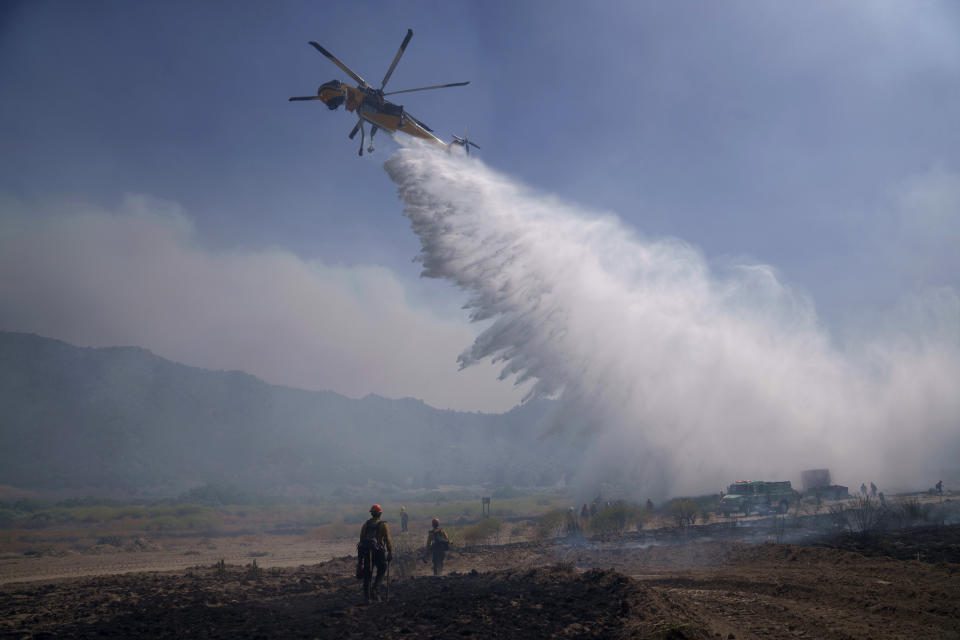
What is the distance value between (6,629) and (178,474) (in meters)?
Result: 127

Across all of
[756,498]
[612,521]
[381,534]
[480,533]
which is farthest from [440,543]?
[756,498]

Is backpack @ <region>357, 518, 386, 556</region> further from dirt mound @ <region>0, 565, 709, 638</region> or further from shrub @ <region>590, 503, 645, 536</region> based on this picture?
shrub @ <region>590, 503, 645, 536</region>

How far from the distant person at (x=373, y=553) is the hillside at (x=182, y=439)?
10842cm

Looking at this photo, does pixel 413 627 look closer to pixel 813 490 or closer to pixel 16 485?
pixel 813 490

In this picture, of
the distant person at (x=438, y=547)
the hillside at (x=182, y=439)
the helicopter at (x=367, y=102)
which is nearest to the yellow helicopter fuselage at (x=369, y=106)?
the helicopter at (x=367, y=102)

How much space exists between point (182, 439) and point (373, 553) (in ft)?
498

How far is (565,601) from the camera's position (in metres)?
9.84

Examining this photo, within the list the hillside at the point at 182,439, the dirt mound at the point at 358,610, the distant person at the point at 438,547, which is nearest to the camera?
the dirt mound at the point at 358,610

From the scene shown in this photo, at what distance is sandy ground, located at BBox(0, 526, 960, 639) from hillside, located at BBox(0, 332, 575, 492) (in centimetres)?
10538

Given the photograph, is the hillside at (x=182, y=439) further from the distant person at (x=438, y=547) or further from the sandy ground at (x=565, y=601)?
the sandy ground at (x=565, y=601)

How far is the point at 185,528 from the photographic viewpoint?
134ft

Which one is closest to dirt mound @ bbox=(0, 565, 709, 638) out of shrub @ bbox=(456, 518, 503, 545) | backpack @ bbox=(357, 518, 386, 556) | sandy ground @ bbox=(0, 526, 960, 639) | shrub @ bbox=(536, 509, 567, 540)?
sandy ground @ bbox=(0, 526, 960, 639)

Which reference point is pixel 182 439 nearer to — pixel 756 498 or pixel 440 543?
pixel 756 498

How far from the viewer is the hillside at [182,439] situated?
113875 mm
